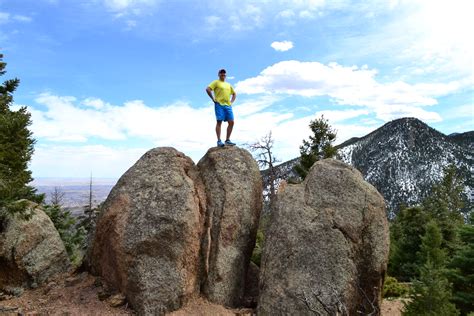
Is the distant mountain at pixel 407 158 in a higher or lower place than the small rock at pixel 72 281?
higher

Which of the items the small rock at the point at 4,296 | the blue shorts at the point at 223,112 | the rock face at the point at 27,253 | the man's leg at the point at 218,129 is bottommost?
the small rock at the point at 4,296

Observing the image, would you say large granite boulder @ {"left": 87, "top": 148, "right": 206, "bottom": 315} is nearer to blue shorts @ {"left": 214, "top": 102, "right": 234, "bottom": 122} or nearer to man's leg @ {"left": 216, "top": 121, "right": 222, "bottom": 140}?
man's leg @ {"left": 216, "top": 121, "right": 222, "bottom": 140}

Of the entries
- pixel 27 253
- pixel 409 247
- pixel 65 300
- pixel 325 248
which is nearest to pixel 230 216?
pixel 325 248

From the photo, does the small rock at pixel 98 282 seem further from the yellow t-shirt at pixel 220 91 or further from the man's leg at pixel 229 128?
the yellow t-shirt at pixel 220 91

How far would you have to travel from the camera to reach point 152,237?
14.2 metres

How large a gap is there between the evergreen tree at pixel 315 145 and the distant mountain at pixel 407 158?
379ft

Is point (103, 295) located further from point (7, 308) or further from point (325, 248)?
point (325, 248)

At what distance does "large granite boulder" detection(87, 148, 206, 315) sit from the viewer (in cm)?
1408

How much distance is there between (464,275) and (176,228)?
11895mm

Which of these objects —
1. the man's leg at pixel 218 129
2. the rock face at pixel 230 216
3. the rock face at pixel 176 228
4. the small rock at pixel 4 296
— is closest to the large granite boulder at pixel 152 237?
the rock face at pixel 176 228

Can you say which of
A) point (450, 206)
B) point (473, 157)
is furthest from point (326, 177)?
point (473, 157)

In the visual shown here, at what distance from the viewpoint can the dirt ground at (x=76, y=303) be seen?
14.0 meters

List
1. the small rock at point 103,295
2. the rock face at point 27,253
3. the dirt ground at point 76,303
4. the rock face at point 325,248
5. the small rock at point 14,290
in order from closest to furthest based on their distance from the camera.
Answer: the rock face at point 325,248
the dirt ground at point 76,303
the small rock at point 103,295
the small rock at point 14,290
the rock face at point 27,253

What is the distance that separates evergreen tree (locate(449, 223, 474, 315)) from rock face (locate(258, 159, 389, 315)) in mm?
3549
